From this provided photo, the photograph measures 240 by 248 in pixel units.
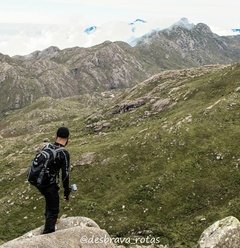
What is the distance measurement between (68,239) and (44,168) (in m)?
3.63

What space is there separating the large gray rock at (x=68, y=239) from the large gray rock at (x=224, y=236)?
6697 mm

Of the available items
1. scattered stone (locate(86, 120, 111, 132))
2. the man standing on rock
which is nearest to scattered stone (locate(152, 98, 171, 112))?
scattered stone (locate(86, 120, 111, 132))

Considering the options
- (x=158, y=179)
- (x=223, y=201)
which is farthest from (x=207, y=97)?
(x=223, y=201)

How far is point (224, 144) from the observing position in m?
51.2

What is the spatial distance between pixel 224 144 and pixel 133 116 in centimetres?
3544

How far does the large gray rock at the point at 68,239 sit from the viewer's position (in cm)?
1820

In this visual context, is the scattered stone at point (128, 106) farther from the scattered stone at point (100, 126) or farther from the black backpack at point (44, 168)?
the black backpack at point (44, 168)

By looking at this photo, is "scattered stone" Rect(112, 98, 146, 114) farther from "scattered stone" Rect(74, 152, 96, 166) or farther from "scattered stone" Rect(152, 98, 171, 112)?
"scattered stone" Rect(74, 152, 96, 166)

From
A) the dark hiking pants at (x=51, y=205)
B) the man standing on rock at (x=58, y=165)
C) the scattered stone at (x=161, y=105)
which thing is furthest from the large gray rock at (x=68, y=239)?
the scattered stone at (x=161, y=105)

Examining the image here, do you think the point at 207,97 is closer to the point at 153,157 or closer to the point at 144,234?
the point at 153,157

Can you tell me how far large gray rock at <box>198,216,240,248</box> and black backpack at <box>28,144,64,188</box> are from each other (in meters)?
11.0

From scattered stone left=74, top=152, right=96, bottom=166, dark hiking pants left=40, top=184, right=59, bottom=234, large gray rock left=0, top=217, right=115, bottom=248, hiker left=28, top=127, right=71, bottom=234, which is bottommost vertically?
scattered stone left=74, top=152, right=96, bottom=166

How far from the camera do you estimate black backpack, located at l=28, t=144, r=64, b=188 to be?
18469 mm

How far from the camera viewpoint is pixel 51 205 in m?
19.3
